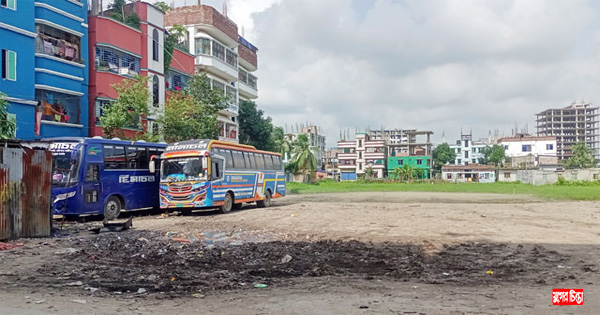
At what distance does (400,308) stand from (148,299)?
3336 millimetres

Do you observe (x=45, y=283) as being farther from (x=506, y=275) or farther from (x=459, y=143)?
(x=459, y=143)

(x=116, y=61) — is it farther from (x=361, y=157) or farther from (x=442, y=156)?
(x=442, y=156)

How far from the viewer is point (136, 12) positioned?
109ft

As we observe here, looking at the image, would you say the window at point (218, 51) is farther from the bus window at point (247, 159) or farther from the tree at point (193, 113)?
the bus window at point (247, 159)

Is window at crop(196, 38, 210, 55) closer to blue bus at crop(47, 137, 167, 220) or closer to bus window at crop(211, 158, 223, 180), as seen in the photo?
blue bus at crop(47, 137, 167, 220)

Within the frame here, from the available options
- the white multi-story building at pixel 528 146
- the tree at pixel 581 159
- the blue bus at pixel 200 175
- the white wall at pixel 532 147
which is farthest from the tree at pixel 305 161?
the white wall at pixel 532 147

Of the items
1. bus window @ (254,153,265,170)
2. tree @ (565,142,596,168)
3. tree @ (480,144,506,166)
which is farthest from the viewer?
tree @ (480,144,506,166)

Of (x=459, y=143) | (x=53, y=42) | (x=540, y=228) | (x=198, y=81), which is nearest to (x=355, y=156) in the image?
(x=459, y=143)

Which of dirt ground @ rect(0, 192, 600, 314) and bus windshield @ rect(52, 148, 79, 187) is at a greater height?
bus windshield @ rect(52, 148, 79, 187)

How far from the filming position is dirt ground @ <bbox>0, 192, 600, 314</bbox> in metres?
6.03

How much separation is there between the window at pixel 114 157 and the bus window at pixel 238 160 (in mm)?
4753

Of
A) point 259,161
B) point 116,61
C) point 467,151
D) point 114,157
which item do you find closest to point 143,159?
point 114,157

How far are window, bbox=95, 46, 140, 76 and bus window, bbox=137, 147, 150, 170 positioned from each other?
38.0 feet

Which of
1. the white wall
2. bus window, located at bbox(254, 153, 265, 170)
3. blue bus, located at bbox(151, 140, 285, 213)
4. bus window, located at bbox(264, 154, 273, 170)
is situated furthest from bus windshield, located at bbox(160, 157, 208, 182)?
the white wall
